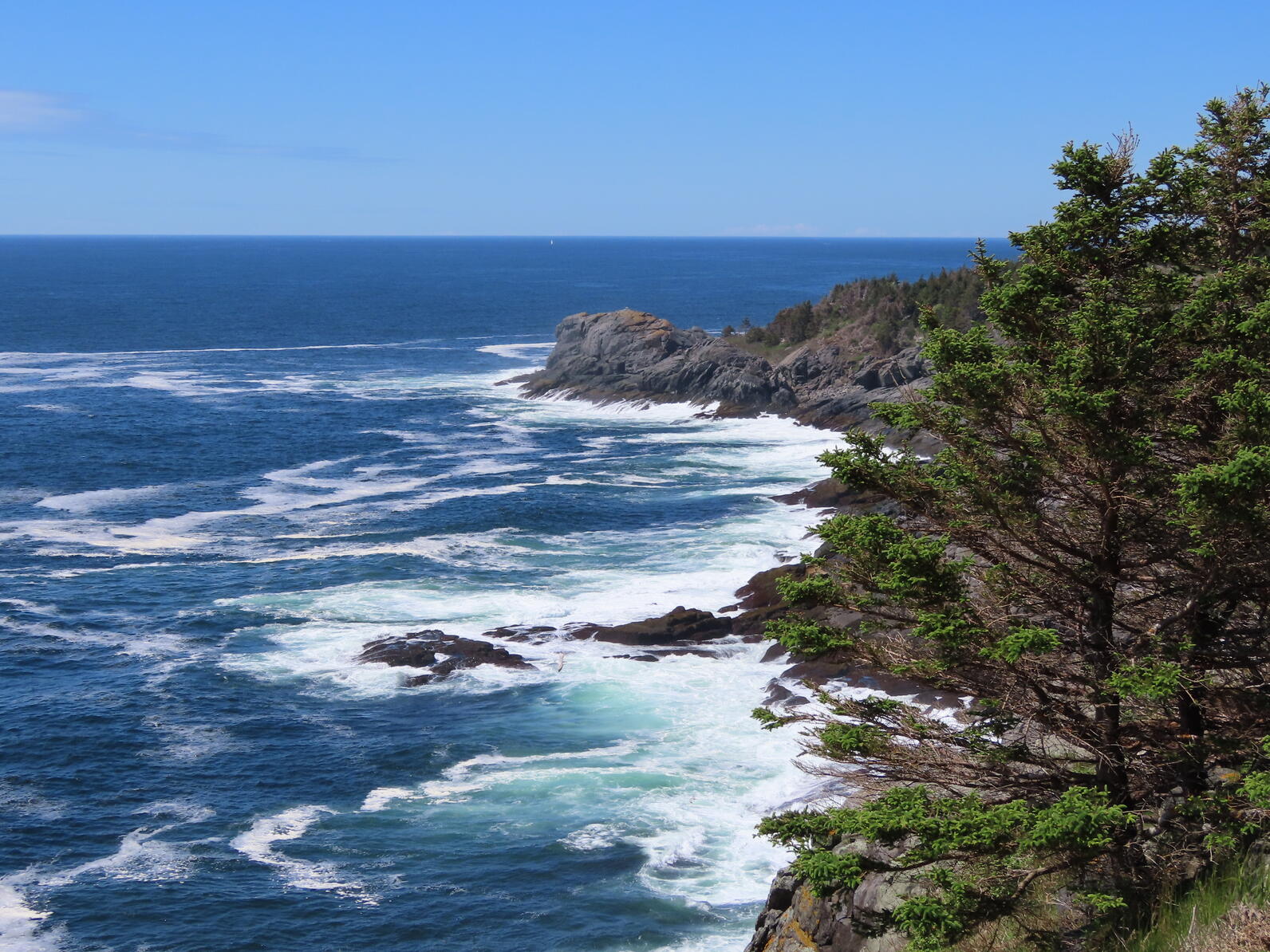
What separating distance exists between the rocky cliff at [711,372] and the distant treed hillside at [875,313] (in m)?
1.75

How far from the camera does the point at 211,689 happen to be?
130ft

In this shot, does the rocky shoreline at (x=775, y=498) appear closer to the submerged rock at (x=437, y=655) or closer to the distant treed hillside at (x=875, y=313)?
the submerged rock at (x=437, y=655)

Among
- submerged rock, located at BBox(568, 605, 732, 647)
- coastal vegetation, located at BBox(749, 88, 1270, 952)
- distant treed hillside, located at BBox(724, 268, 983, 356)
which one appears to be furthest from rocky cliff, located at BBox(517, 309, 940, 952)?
coastal vegetation, located at BBox(749, 88, 1270, 952)

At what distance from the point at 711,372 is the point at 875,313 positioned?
16.1m

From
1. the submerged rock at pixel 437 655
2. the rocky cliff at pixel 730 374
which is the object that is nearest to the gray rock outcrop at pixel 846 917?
the submerged rock at pixel 437 655

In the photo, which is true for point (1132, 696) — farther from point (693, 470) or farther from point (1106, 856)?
point (693, 470)

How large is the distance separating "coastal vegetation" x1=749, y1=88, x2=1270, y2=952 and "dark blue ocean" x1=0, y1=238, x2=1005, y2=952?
1054 cm

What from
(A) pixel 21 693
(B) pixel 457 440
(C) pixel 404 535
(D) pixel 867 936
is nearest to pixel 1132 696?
(D) pixel 867 936

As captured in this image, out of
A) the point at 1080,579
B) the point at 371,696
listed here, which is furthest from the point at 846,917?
the point at 371,696

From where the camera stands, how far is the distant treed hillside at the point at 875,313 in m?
94.2

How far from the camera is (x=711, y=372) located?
314ft

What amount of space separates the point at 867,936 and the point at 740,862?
1229 centimetres

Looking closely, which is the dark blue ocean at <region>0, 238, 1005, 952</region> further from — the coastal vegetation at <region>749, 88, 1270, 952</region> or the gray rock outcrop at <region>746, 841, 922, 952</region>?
the coastal vegetation at <region>749, 88, 1270, 952</region>

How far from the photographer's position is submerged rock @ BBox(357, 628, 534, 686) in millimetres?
40844
